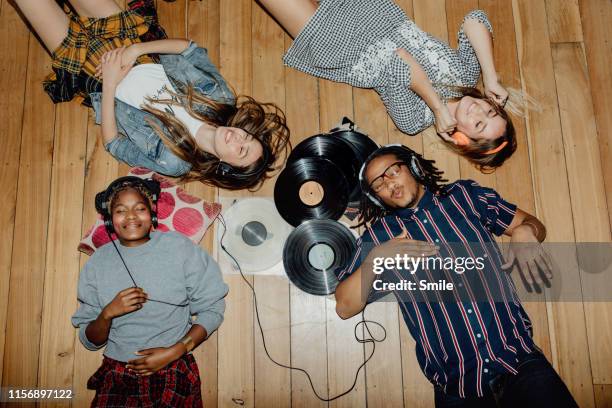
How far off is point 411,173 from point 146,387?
4.36ft

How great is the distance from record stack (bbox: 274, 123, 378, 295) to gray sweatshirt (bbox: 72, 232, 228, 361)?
1.18ft

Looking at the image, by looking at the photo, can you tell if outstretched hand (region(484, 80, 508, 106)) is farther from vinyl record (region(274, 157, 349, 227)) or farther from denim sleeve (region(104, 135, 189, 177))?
denim sleeve (region(104, 135, 189, 177))

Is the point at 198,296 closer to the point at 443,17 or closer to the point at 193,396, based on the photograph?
the point at 193,396

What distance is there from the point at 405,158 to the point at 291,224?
21.7 inches

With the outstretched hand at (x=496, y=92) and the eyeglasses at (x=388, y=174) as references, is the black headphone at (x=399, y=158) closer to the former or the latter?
the eyeglasses at (x=388, y=174)

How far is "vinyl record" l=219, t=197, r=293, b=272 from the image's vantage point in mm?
2094

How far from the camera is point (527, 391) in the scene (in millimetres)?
1722

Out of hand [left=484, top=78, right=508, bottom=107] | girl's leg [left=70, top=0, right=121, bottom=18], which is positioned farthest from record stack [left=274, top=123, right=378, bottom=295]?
girl's leg [left=70, top=0, right=121, bottom=18]

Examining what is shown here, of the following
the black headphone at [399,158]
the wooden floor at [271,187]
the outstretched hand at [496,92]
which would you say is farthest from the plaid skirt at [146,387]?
the outstretched hand at [496,92]

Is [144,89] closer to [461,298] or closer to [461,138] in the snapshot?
[461,138]

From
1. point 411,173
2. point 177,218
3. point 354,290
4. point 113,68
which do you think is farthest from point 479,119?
point 113,68

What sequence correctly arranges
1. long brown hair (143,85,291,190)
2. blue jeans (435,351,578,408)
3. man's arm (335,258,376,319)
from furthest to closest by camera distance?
long brown hair (143,85,291,190), man's arm (335,258,376,319), blue jeans (435,351,578,408)

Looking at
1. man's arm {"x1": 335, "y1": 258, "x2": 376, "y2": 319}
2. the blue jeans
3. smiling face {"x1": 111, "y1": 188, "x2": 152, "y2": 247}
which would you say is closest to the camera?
the blue jeans

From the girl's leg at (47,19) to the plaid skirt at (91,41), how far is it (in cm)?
3
